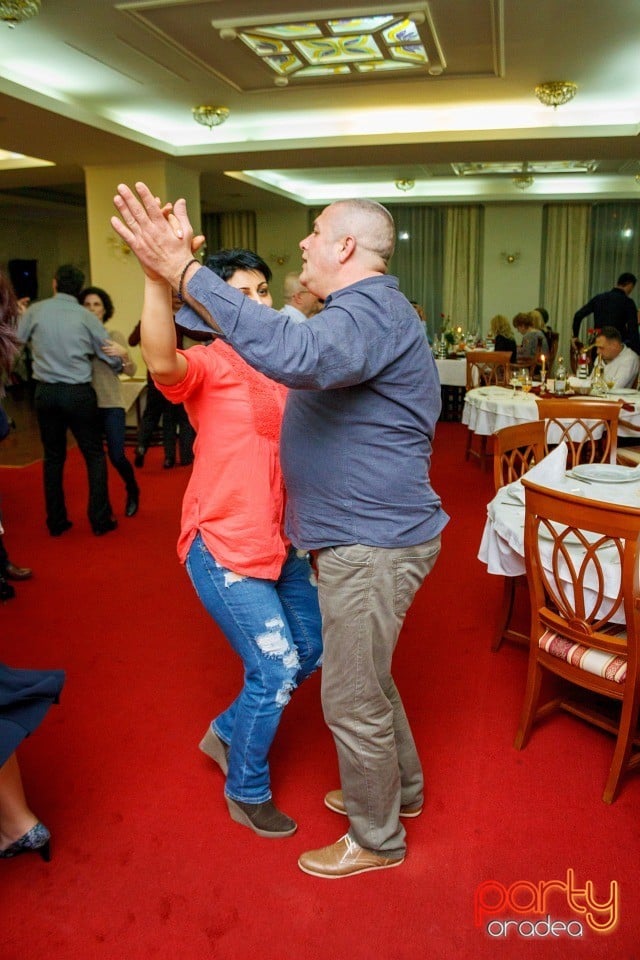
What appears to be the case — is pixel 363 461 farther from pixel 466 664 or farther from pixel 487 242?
pixel 487 242

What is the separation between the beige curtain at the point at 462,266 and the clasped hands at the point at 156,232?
1235 cm

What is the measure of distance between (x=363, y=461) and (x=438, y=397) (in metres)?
0.25

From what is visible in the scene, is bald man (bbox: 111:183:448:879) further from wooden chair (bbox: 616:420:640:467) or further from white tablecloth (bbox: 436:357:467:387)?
white tablecloth (bbox: 436:357:467:387)

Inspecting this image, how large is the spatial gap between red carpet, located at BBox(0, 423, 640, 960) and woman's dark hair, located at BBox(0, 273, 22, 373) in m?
1.32

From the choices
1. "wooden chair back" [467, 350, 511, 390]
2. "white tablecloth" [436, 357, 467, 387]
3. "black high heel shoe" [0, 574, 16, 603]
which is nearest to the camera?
"black high heel shoe" [0, 574, 16, 603]

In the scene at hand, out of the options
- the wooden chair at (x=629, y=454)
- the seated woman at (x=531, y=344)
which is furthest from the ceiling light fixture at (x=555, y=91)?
the seated woman at (x=531, y=344)

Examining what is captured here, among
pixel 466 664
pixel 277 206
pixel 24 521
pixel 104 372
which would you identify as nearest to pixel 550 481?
pixel 466 664

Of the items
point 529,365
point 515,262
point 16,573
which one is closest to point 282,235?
point 515,262

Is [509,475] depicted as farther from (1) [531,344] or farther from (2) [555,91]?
(1) [531,344]

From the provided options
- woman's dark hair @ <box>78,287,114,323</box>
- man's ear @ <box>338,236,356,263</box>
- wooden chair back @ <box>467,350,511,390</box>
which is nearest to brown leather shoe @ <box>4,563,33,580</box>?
woman's dark hair @ <box>78,287,114,323</box>

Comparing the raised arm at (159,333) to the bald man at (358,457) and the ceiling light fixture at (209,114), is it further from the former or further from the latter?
the ceiling light fixture at (209,114)

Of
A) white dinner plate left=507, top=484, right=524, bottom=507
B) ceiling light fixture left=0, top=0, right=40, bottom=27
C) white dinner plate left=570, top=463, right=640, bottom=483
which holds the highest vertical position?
ceiling light fixture left=0, top=0, right=40, bottom=27

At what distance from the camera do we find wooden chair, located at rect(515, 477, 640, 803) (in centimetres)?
212

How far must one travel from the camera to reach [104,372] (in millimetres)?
4828
